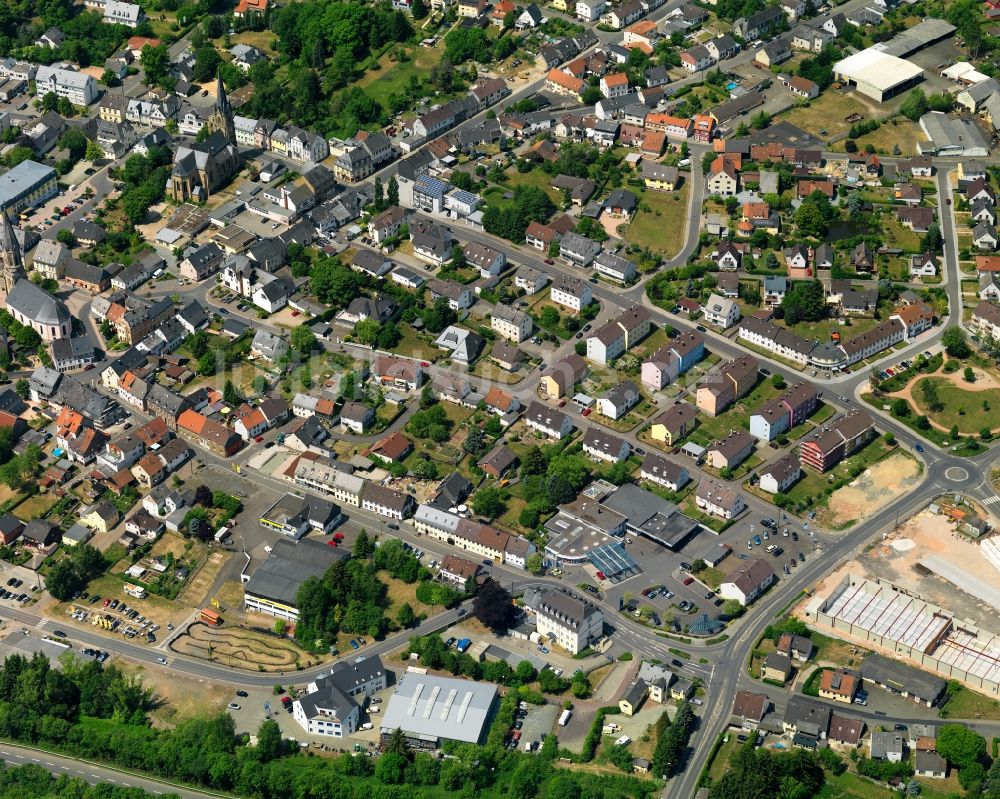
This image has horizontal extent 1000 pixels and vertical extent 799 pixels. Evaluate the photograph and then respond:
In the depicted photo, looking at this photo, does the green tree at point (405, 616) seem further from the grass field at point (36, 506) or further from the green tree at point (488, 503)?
the grass field at point (36, 506)

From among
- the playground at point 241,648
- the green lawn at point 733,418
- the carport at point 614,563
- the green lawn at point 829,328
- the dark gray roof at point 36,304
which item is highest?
the green lawn at point 829,328

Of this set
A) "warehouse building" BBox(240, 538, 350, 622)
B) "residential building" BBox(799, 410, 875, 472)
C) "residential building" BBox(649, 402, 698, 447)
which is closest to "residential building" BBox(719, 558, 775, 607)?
"residential building" BBox(799, 410, 875, 472)

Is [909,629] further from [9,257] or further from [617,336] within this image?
[9,257]

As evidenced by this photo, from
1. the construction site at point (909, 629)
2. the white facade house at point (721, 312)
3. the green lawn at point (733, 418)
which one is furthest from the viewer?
the white facade house at point (721, 312)

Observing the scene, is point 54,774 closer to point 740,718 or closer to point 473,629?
point 473,629

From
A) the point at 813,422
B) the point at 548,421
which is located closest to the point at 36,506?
the point at 548,421

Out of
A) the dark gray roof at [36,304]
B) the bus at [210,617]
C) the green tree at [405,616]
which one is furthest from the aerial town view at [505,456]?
the green tree at [405,616]

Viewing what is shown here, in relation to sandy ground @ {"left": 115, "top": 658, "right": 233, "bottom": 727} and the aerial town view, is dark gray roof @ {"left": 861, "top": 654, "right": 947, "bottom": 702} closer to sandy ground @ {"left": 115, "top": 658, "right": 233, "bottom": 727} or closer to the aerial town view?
the aerial town view
